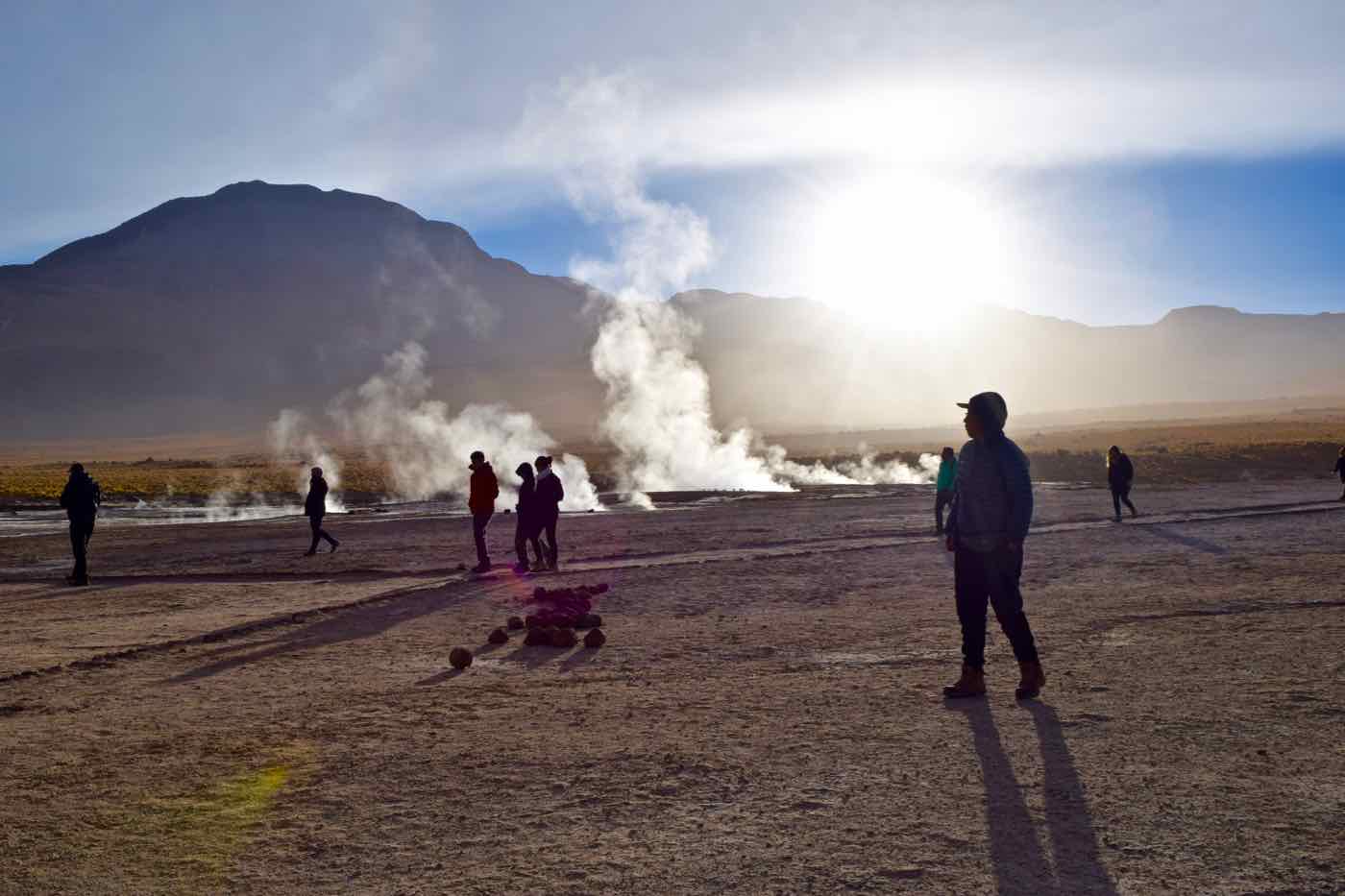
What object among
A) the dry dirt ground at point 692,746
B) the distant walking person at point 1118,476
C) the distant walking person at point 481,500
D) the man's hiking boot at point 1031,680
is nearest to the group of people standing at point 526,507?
the distant walking person at point 481,500

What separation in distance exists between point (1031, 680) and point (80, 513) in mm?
14607

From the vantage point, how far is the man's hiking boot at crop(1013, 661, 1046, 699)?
281 inches

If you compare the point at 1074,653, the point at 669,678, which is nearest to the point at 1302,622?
the point at 1074,653

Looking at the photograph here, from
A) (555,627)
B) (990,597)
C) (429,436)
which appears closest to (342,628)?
(555,627)

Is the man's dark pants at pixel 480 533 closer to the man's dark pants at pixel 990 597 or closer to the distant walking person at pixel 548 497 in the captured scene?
the distant walking person at pixel 548 497

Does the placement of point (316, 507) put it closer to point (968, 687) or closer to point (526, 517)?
point (526, 517)

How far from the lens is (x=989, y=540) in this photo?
7.20m

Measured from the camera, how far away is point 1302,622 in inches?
380

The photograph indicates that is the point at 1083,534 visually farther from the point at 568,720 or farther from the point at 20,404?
the point at 20,404

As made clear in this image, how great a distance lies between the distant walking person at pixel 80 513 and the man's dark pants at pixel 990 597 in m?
13.8

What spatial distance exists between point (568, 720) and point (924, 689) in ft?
8.11

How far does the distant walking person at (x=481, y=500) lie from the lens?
642 inches

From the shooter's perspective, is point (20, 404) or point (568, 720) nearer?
point (568, 720)

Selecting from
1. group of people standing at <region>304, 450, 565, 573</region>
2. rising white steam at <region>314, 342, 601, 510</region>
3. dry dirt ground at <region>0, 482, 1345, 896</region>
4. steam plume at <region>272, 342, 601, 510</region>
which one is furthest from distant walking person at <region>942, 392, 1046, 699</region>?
steam plume at <region>272, 342, 601, 510</region>
